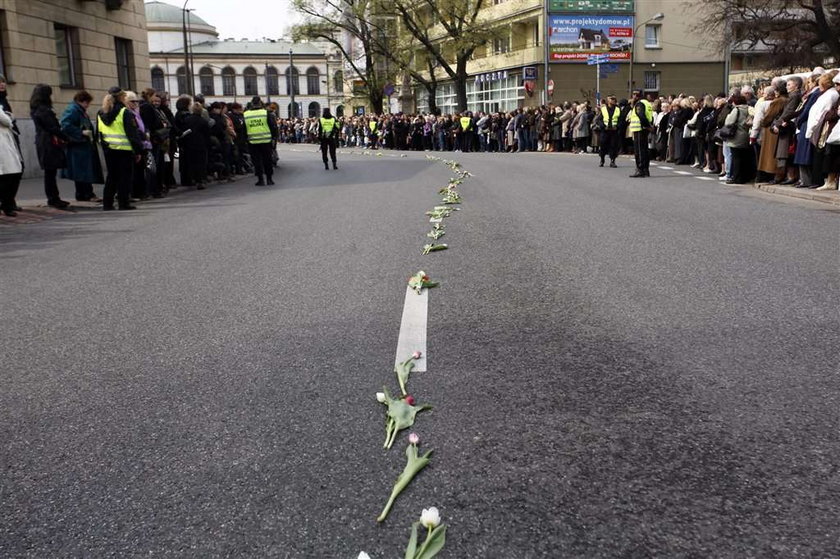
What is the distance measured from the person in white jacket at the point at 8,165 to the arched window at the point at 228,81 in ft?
390

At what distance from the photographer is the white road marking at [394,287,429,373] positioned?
15.3 feet

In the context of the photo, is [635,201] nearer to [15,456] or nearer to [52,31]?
[15,456]

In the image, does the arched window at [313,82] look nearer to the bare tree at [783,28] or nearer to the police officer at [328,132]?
the bare tree at [783,28]

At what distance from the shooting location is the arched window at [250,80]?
128m

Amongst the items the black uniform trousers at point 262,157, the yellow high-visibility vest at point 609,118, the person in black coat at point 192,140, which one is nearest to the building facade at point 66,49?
the person in black coat at point 192,140

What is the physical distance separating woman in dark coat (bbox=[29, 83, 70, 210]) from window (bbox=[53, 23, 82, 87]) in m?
12.0

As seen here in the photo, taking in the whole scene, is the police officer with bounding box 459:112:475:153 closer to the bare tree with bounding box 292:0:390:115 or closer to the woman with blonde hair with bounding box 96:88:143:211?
the bare tree with bounding box 292:0:390:115

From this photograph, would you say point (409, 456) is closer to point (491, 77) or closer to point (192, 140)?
point (192, 140)

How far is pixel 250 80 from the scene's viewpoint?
128250 mm

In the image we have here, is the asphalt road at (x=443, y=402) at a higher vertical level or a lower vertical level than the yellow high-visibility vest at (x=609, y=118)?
lower

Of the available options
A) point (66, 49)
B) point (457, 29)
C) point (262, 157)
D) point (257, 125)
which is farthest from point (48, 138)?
point (457, 29)

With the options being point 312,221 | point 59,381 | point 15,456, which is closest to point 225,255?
point 312,221

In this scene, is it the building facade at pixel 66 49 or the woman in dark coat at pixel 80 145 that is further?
the building facade at pixel 66 49

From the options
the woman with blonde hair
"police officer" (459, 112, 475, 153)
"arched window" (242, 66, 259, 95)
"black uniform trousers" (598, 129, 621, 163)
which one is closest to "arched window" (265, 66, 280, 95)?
"arched window" (242, 66, 259, 95)
